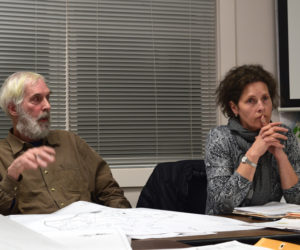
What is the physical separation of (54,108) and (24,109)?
622 mm

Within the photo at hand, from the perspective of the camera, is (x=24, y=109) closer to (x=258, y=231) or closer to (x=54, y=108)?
(x=54, y=108)

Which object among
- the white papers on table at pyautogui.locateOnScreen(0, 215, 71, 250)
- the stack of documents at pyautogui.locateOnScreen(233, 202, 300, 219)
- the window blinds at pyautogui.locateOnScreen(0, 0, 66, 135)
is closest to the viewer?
the white papers on table at pyautogui.locateOnScreen(0, 215, 71, 250)

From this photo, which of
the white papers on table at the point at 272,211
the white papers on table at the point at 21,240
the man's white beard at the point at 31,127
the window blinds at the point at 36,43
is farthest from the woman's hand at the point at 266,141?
the window blinds at the point at 36,43

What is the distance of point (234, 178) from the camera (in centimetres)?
170

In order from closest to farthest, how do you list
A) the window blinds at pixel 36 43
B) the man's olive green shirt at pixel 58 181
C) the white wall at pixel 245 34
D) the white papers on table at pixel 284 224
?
1. the white papers on table at pixel 284 224
2. the man's olive green shirt at pixel 58 181
3. the window blinds at pixel 36 43
4. the white wall at pixel 245 34

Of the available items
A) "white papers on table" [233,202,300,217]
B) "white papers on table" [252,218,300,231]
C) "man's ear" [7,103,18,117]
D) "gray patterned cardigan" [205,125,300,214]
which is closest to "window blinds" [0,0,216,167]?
"man's ear" [7,103,18,117]

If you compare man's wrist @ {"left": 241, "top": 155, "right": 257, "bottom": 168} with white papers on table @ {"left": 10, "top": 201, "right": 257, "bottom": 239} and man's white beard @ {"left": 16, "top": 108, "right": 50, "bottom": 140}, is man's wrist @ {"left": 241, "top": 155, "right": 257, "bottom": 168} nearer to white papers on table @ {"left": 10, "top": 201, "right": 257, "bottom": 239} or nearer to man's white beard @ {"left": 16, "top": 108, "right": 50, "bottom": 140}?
white papers on table @ {"left": 10, "top": 201, "right": 257, "bottom": 239}

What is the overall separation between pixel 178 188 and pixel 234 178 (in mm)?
264

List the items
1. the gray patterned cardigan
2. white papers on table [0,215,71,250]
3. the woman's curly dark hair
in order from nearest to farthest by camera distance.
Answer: white papers on table [0,215,71,250] → the gray patterned cardigan → the woman's curly dark hair

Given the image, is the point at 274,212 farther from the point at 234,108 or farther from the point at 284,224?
the point at 234,108

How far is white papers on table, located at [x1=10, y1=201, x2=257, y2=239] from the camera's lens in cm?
97

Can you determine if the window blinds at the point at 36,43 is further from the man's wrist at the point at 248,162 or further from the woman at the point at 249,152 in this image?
the man's wrist at the point at 248,162

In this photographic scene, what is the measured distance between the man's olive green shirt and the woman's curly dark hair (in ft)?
A: 2.12

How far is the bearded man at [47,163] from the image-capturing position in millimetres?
1889
